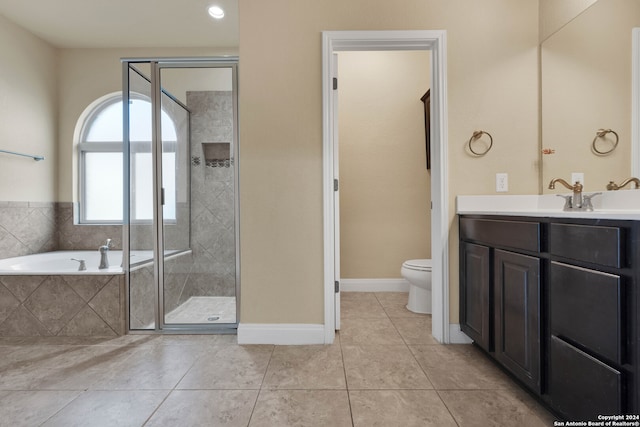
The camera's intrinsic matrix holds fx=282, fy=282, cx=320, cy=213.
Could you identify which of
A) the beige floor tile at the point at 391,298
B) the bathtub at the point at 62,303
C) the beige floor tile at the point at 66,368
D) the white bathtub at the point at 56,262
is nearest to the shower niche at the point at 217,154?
the bathtub at the point at 62,303

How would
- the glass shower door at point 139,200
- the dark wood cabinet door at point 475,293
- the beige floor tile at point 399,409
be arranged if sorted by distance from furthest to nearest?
the glass shower door at point 139,200 → the dark wood cabinet door at point 475,293 → the beige floor tile at point 399,409

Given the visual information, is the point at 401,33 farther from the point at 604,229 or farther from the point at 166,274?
the point at 166,274

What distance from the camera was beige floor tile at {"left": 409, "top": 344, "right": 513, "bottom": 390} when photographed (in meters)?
1.45

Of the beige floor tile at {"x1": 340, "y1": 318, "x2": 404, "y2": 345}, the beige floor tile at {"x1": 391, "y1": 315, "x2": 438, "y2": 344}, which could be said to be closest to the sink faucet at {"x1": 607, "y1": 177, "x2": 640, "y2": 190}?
the beige floor tile at {"x1": 391, "y1": 315, "x2": 438, "y2": 344}

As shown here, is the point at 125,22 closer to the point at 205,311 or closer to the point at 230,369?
the point at 205,311

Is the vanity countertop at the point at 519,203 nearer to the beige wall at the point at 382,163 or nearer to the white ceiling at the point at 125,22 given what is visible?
the beige wall at the point at 382,163

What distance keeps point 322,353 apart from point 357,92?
2.63 metres

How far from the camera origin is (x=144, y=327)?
208 cm

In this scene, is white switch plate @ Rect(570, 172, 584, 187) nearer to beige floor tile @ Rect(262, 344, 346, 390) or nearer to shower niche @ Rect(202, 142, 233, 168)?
beige floor tile @ Rect(262, 344, 346, 390)

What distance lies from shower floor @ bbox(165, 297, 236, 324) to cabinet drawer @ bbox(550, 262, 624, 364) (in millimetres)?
1958

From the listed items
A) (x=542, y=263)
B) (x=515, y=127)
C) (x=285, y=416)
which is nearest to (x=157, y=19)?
(x=515, y=127)

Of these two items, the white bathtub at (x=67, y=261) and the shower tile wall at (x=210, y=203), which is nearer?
the white bathtub at (x=67, y=261)

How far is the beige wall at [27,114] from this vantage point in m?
2.67

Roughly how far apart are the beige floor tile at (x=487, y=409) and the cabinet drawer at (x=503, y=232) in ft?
2.34
